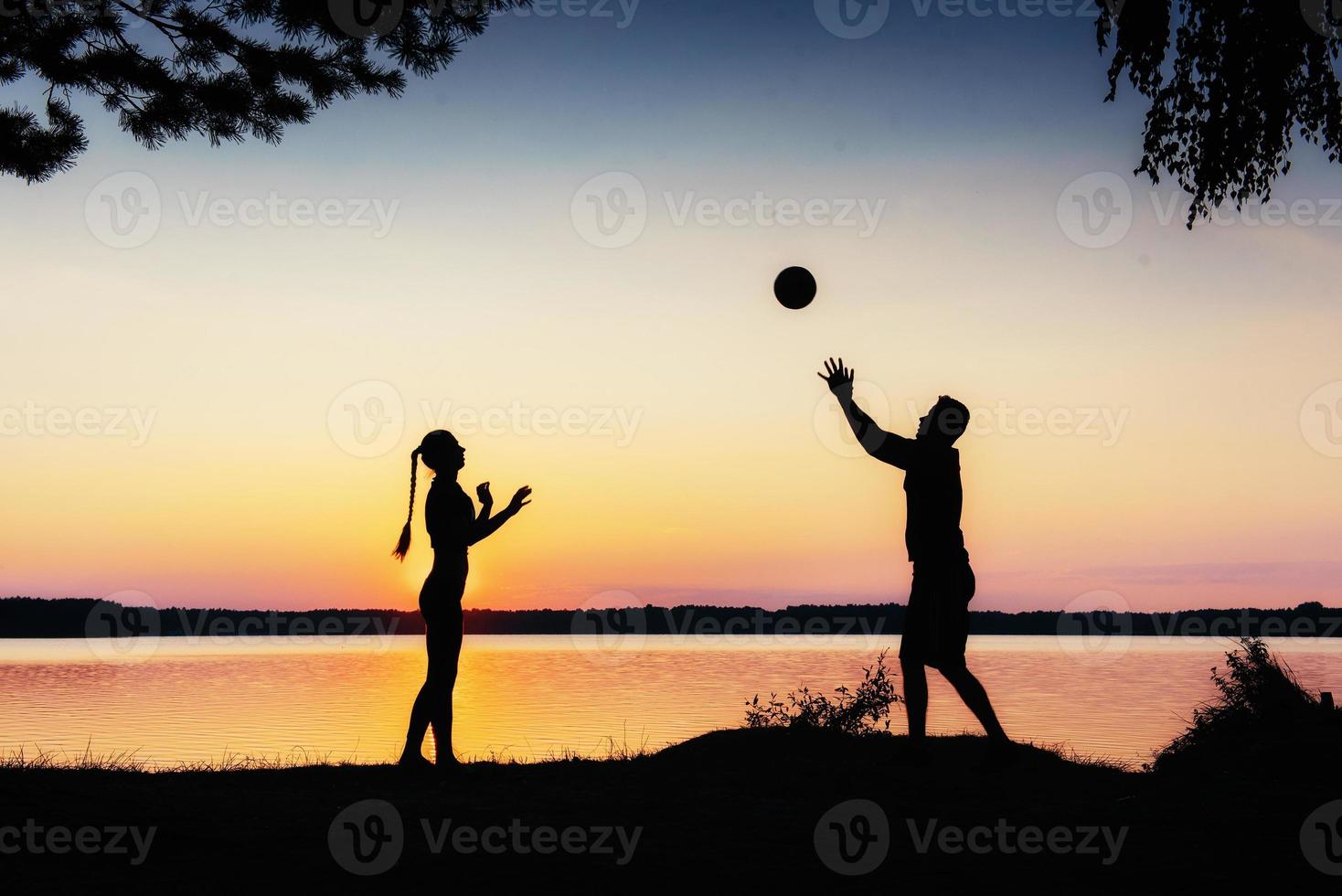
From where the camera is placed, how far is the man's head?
861 cm

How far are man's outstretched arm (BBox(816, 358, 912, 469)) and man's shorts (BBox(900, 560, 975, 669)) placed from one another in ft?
2.75

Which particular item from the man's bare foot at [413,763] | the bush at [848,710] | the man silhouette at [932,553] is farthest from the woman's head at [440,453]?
the bush at [848,710]

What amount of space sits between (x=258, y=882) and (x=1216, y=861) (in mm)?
4841

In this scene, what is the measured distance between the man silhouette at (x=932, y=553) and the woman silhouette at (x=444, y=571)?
2.70 m

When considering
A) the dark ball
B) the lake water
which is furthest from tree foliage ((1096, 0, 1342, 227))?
the lake water

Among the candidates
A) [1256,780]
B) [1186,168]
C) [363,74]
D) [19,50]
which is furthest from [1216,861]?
[19,50]

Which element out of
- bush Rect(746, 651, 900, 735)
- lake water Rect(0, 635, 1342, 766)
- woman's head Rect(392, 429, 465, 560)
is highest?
woman's head Rect(392, 429, 465, 560)

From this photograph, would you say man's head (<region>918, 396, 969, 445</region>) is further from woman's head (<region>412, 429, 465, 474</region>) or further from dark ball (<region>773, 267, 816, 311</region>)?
woman's head (<region>412, 429, 465, 474</region>)

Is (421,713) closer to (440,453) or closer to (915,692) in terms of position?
(440,453)

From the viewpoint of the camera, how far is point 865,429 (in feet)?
27.1

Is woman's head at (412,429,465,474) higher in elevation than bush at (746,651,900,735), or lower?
higher

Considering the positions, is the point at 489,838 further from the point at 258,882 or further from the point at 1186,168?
the point at 1186,168

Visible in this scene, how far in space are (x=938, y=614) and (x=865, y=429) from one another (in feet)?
4.65

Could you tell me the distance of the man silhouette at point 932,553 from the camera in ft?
26.8
